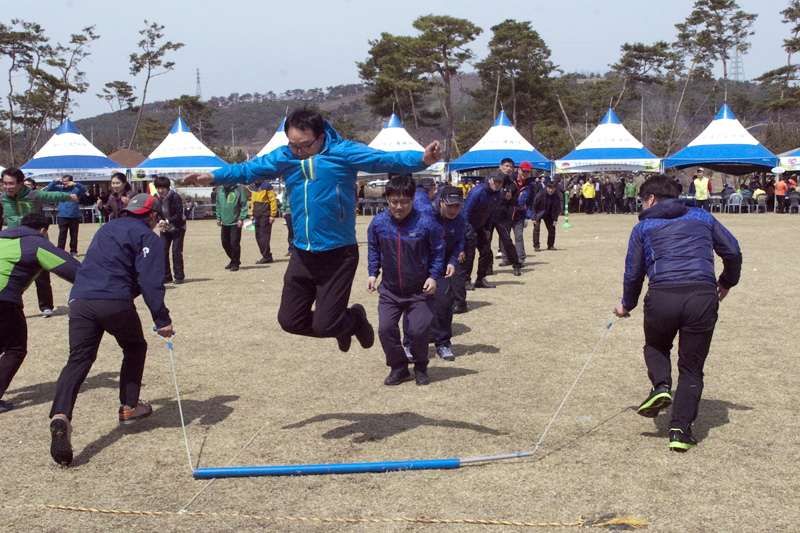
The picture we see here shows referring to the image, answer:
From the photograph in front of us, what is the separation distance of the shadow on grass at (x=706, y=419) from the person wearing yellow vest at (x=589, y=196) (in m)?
30.1

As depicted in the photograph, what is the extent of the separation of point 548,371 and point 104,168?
93.5 ft

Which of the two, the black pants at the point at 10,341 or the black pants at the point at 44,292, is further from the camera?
the black pants at the point at 44,292

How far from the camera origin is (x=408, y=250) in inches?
240

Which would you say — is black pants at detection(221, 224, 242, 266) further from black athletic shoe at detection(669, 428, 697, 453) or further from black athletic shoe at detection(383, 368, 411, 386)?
black athletic shoe at detection(669, 428, 697, 453)

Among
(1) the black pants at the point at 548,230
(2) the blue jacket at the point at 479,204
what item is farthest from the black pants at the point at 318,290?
(1) the black pants at the point at 548,230

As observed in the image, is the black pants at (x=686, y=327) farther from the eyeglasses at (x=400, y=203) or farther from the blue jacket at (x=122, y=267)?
the blue jacket at (x=122, y=267)

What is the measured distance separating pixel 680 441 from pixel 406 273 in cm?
244

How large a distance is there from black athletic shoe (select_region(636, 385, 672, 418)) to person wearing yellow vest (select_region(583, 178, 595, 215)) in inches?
1225

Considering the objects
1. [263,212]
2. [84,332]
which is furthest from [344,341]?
[263,212]

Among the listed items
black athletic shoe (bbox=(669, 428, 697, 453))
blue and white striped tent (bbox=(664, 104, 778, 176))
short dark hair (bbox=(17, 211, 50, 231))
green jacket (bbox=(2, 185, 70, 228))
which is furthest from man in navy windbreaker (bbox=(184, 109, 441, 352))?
blue and white striped tent (bbox=(664, 104, 778, 176))

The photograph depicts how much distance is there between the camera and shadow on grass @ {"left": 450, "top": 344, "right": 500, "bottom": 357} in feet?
24.4

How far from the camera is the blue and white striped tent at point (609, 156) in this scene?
108ft

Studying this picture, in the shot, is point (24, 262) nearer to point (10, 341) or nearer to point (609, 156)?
point (10, 341)

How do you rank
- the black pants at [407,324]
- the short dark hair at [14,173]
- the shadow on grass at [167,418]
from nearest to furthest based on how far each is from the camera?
the shadow on grass at [167,418]
the black pants at [407,324]
the short dark hair at [14,173]
